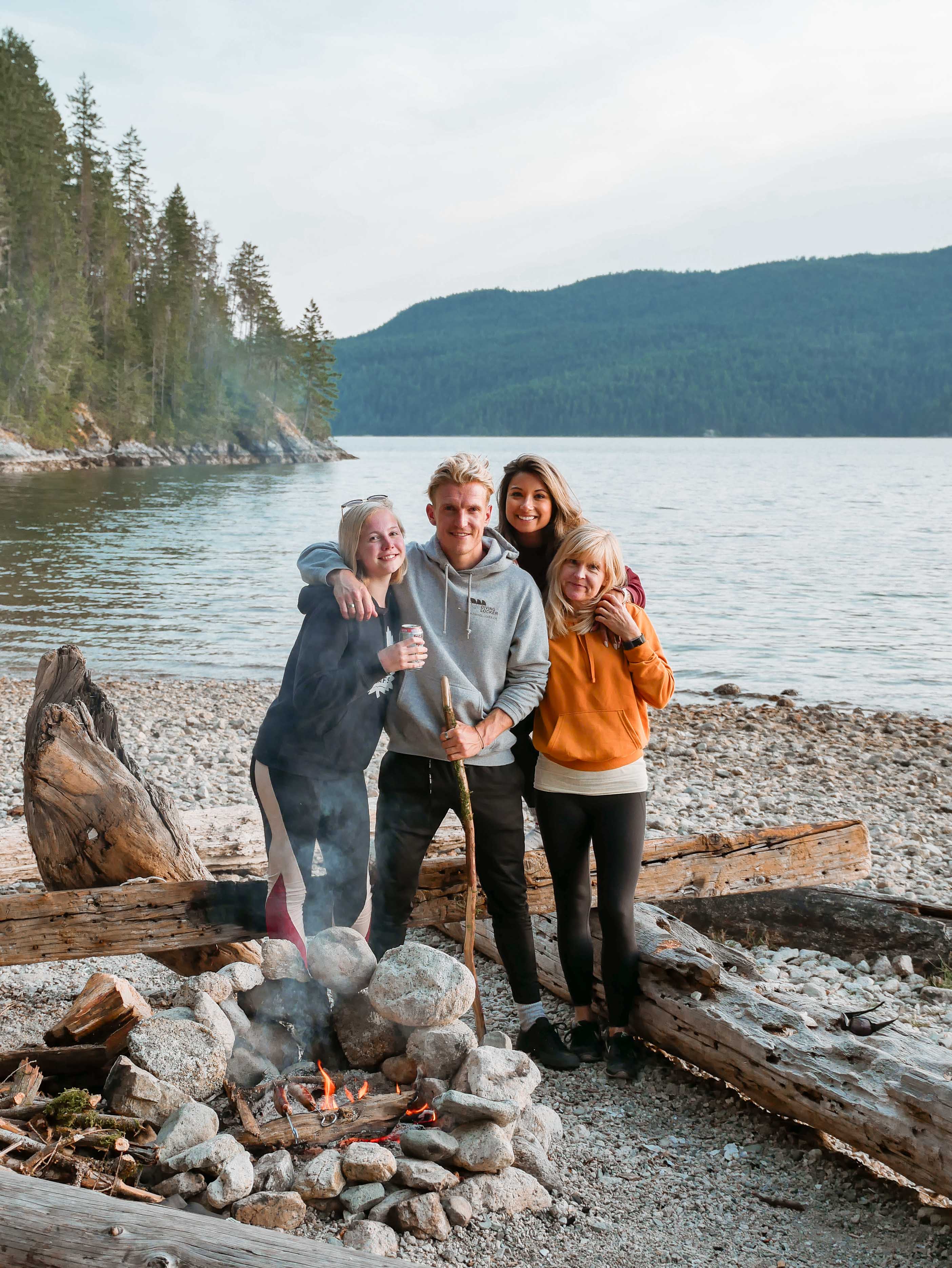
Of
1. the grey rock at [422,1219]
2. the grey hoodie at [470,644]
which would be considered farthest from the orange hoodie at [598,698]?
the grey rock at [422,1219]

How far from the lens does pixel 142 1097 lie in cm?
311

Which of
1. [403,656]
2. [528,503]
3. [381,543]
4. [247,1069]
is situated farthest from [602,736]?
[247,1069]

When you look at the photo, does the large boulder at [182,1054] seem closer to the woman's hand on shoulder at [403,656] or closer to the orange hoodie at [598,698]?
the woman's hand on shoulder at [403,656]

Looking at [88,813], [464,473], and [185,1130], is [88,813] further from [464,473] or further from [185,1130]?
[464,473]

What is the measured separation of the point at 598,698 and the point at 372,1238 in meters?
1.93

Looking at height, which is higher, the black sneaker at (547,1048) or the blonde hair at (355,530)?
the blonde hair at (355,530)

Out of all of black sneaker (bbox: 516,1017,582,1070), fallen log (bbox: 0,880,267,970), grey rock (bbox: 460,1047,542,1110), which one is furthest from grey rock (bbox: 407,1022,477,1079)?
fallen log (bbox: 0,880,267,970)

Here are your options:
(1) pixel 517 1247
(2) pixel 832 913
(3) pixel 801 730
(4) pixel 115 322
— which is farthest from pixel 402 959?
(4) pixel 115 322

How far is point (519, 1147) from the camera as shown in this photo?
10.4 feet

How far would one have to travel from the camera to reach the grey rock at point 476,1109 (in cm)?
309

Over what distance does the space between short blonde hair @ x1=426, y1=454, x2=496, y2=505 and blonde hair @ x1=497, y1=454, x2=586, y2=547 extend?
0.23 metres

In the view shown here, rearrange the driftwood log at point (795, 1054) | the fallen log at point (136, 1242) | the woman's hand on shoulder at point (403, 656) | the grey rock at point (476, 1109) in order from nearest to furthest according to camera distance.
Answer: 1. the fallen log at point (136, 1242)
2. the driftwood log at point (795, 1054)
3. the grey rock at point (476, 1109)
4. the woman's hand on shoulder at point (403, 656)

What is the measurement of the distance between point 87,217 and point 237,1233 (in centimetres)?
7134

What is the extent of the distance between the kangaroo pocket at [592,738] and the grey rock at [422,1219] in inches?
61.3
